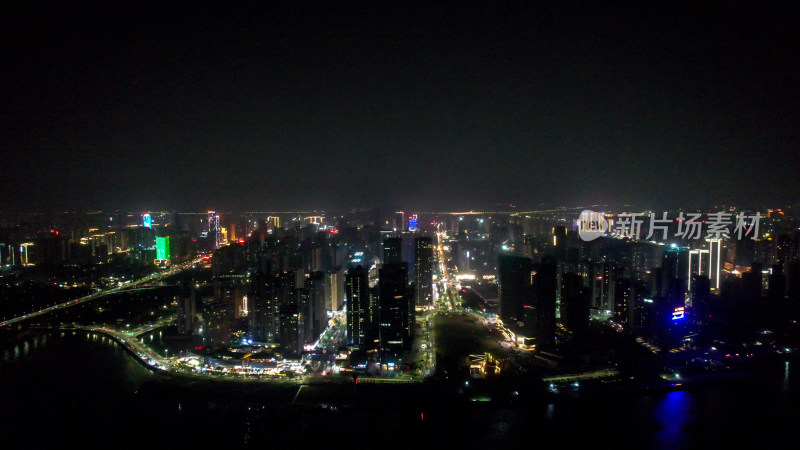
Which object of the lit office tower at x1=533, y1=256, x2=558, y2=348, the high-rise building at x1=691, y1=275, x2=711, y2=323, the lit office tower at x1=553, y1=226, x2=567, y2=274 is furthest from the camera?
the lit office tower at x1=553, y1=226, x2=567, y2=274

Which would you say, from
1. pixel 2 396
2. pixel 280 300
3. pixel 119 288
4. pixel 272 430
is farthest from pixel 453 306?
pixel 119 288

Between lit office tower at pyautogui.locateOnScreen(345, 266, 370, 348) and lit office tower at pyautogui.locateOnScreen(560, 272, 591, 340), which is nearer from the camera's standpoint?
lit office tower at pyautogui.locateOnScreen(345, 266, 370, 348)

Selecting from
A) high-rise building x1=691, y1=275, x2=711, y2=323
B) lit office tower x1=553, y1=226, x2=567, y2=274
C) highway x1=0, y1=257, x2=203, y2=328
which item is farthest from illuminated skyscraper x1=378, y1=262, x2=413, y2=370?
highway x1=0, y1=257, x2=203, y2=328

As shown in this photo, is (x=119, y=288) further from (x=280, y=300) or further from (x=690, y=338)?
(x=690, y=338)

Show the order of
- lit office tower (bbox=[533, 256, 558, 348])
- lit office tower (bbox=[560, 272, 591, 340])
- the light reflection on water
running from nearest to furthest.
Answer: the light reflection on water → lit office tower (bbox=[533, 256, 558, 348]) → lit office tower (bbox=[560, 272, 591, 340])

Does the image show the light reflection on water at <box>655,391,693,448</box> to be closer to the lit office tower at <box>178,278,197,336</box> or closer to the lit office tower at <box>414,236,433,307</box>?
the lit office tower at <box>414,236,433,307</box>

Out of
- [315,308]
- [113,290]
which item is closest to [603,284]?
[315,308]

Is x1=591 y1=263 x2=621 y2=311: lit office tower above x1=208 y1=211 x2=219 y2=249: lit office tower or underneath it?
underneath
